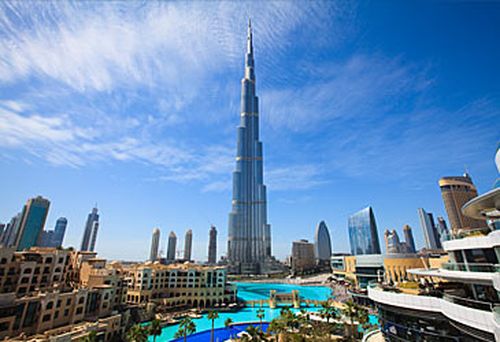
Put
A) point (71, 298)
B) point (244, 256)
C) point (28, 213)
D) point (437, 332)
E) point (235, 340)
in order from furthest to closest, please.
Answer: point (244, 256) < point (28, 213) < point (71, 298) < point (235, 340) < point (437, 332)

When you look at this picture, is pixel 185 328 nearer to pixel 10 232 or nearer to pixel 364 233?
pixel 364 233

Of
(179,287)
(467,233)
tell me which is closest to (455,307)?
(467,233)

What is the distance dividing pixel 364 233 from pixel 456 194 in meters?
101

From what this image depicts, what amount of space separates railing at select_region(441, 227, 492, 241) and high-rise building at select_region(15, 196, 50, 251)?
661ft

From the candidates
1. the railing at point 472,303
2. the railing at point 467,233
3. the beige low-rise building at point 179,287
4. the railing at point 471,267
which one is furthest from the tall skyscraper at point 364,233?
the railing at point 472,303

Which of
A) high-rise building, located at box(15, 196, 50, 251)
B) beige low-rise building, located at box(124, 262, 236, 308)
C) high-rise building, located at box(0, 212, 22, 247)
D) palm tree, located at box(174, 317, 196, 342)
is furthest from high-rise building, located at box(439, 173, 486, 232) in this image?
high-rise building, located at box(0, 212, 22, 247)

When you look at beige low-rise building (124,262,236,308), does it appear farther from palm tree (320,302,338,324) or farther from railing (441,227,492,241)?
railing (441,227,492,241)

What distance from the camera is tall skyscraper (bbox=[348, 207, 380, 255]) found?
148 metres

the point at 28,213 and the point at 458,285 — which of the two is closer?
the point at 458,285

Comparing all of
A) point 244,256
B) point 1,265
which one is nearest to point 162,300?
point 1,265

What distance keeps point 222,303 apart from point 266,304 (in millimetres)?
14202

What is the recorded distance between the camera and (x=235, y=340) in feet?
130

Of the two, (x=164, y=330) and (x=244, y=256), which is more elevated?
(x=244, y=256)

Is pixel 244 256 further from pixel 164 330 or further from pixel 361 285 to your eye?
pixel 164 330
